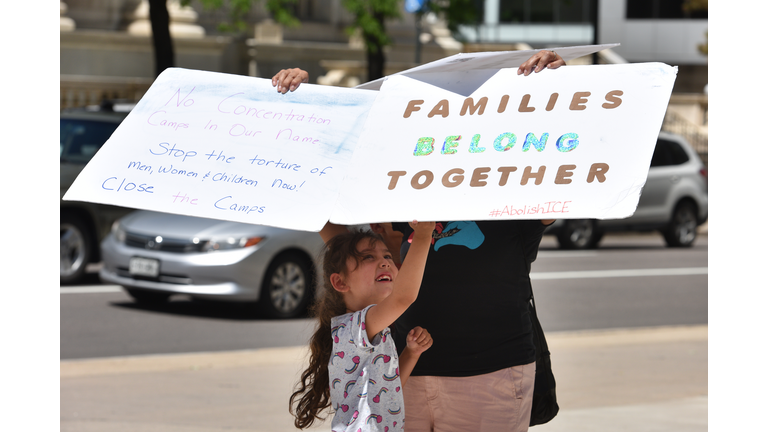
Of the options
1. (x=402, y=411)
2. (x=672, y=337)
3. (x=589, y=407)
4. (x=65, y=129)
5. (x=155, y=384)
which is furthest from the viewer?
(x=65, y=129)

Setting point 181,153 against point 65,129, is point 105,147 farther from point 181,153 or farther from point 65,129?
point 65,129

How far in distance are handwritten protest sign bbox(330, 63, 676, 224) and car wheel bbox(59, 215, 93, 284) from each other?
9.20 m

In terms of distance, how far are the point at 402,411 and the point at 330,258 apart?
1.67 feet

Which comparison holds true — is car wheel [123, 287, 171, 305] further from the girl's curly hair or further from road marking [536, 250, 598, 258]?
road marking [536, 250, 598, 258]

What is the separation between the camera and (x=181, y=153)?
9.04 feet

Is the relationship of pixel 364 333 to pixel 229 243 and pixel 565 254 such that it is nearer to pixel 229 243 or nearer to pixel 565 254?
pixel 229 243

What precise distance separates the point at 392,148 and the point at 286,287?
22.2ft

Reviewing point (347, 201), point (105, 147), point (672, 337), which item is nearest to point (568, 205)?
point (347, 201)

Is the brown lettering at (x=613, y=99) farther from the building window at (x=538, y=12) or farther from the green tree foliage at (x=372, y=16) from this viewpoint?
the building window at (x=538, y=12)

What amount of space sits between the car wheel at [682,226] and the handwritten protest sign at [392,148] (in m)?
15.3

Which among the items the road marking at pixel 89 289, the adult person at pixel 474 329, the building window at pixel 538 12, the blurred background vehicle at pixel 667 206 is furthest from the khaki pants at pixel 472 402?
the building window at pixel 538 12

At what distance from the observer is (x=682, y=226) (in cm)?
1733

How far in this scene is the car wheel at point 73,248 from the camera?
11.1m

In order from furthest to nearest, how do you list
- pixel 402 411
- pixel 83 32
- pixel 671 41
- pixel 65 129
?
pixel 671 41
pixel 83 32
pixel 65 129
pixel 402 411
